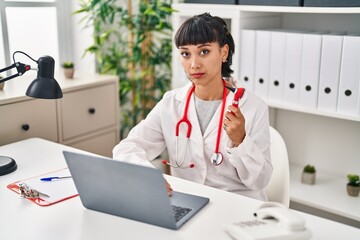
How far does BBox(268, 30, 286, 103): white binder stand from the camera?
6.88 ft

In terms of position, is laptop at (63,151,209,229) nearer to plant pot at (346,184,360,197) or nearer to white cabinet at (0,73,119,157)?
white cabinet at (0,73,119,157)

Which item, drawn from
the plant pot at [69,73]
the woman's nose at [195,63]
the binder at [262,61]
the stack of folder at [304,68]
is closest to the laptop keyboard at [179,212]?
the woman's nose at [195,63]

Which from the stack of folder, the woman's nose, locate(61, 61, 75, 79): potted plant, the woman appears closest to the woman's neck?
→ the woman

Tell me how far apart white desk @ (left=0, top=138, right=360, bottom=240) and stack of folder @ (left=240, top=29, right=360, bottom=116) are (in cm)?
77

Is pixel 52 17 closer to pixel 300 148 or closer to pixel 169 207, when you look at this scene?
pixel 300 148

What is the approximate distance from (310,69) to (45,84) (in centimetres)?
117

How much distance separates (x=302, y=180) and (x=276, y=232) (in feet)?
4.18

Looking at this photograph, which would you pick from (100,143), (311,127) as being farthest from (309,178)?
(100,143)

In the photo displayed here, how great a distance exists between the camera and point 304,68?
205cm

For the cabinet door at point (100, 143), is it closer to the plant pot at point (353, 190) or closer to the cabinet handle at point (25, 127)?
the cabinet handle at point (25, 127)

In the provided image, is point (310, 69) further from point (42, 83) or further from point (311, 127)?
point (42, 83)

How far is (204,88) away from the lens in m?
1.60

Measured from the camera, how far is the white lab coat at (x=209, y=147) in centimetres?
146

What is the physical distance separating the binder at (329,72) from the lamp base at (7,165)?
1325mm
